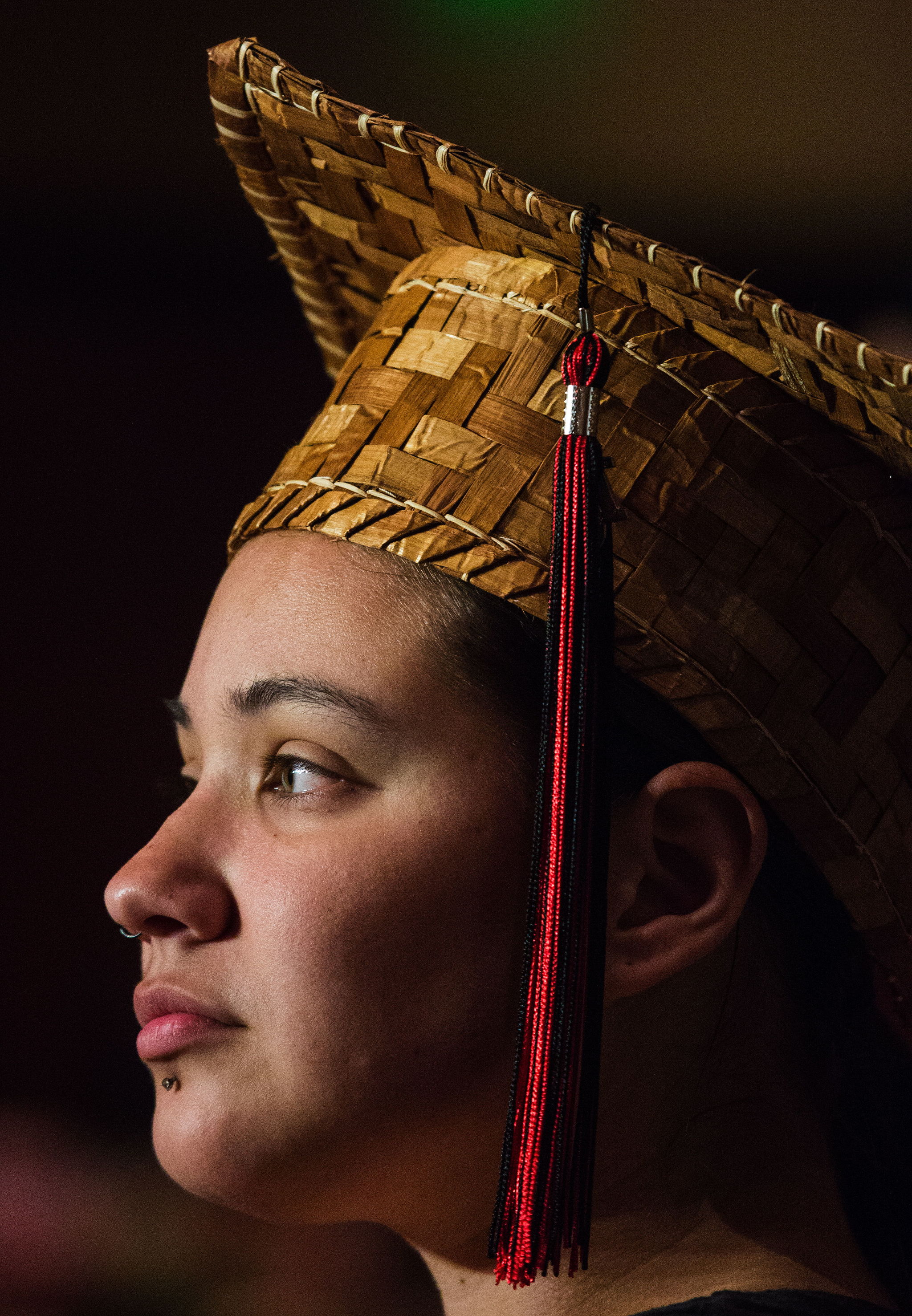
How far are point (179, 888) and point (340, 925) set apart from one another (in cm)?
10

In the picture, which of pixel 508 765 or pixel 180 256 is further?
pixel 180 256

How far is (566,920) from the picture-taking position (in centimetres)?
67

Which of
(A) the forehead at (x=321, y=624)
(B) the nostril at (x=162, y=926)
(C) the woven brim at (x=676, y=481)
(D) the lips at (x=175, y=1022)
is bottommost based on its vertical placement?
(D) the lips at (x=175, y=1022)

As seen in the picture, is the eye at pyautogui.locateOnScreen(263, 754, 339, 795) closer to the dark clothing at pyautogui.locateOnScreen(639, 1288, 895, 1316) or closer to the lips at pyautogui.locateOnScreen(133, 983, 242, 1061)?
the lips at pyautogui.locateOnScreen(133, 983, 242, 1061)

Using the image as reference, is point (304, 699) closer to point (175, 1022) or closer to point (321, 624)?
point (321, 624)

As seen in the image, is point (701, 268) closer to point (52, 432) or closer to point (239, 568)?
point (239, 568)

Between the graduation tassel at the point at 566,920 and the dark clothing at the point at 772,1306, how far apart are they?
7 cm

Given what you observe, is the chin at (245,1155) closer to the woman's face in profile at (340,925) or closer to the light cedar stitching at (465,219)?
the woman's face in profile at (340,925)

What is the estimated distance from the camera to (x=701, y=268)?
2.21 feet

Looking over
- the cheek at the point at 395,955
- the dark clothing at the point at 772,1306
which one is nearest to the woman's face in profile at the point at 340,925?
the cheek at the point at 395,955

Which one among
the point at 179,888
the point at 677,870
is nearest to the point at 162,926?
the point at 179,888

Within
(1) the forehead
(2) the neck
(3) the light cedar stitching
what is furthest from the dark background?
(2) the neck

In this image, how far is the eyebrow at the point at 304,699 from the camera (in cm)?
72

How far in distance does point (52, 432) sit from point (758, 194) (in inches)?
32.2
